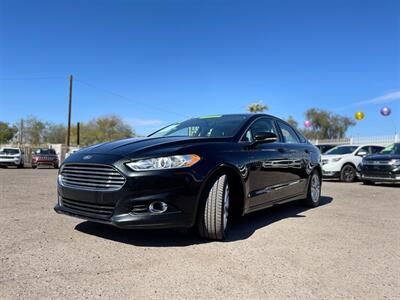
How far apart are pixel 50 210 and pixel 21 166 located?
69.4ft

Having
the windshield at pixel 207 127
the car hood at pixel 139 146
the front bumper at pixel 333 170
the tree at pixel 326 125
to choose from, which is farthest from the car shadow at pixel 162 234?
the tree at pixel 326 125

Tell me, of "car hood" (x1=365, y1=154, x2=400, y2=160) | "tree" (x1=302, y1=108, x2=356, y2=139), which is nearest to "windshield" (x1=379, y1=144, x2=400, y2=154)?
"car hood" (x1=365, y1=154, x2=400, y2=160)

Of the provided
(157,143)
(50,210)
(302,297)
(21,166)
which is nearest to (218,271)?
(302,297)

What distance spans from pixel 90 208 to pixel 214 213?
127 centimetres

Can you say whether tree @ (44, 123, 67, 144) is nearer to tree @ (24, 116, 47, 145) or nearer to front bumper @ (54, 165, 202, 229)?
tree @ (24, 116, 47, 145)

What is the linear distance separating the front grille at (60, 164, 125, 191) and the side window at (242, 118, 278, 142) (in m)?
1.78

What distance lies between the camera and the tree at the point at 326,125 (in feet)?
198

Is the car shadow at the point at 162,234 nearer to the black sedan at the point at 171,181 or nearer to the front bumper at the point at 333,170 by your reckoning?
the black sedan at the point at 171,181

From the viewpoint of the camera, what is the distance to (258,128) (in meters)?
5.16

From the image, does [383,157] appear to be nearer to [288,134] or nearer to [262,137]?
[288,134]

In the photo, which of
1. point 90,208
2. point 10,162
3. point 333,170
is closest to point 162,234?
point 90,208

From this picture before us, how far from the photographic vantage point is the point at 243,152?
4441mm

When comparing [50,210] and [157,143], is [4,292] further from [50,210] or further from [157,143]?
[50,210]

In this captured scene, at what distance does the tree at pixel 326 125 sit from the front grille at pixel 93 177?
5895 centimetres
